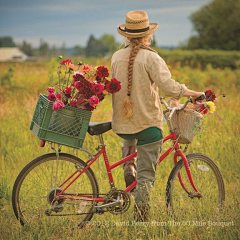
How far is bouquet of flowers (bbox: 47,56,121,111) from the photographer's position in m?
3.20

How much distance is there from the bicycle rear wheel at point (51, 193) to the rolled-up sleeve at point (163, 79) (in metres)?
1.02

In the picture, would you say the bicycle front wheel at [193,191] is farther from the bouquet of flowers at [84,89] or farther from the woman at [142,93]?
the bouquet of flowers at [84,89]

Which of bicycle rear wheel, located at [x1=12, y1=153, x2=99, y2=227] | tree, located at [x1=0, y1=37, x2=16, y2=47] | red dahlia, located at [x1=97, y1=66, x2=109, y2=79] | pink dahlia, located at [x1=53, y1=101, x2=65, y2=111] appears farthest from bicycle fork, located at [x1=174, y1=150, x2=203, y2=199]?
tree, located at [x1=0, y1=37, x2=16, y2=47]

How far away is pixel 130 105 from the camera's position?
11.0 feet

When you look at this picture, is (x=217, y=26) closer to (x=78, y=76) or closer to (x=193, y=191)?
(x=193, y=191)

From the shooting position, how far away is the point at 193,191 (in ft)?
13.0

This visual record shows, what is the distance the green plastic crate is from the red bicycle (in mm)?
184

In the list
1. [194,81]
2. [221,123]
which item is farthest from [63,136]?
[194,81]

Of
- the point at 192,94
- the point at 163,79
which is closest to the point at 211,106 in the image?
the point at 192,94

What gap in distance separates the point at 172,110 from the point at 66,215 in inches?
56.2

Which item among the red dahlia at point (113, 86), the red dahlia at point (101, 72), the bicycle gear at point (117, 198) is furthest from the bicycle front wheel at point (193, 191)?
the red dahlia at point (101, 72)

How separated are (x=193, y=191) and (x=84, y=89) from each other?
5.43 ft

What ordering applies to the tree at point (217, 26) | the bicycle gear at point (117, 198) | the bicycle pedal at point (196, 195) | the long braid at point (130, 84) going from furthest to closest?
the tree at point (217, 26) < the bicycle pedal at point (196, 195) < the bicycle gear at point (117, 198) < the long braid at point (130, 84)

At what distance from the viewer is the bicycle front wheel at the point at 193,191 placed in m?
3.70
